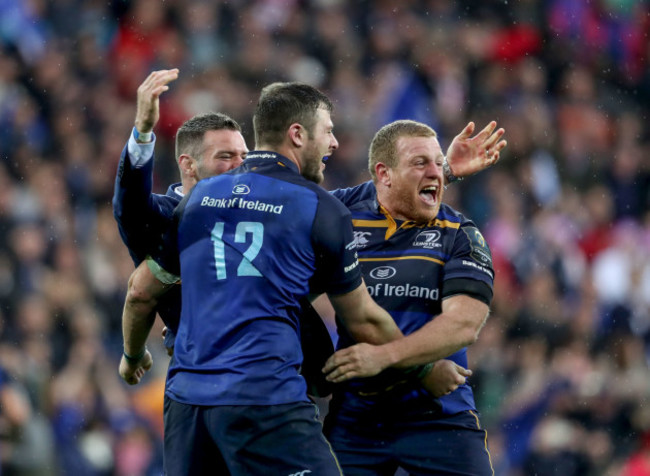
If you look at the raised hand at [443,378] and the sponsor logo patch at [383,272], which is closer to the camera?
the raised hand at [443,378]

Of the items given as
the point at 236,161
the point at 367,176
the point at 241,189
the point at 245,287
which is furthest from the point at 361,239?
the point at 367,176

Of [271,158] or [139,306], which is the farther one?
[139,306]

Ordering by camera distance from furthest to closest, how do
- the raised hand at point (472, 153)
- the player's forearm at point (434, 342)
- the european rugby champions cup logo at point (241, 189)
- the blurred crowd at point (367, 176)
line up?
the blurred crowd at point (367, 176), the raised hand at point (472, 153), the player's forearm at point (434, 342), the european rugby champions cup logo at point (241, 189)

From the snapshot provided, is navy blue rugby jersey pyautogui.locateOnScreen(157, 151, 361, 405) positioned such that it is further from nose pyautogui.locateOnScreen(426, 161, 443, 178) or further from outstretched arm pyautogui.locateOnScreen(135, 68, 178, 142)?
nose pyautogui.locateOnScreen(426, 161, 443, 178)

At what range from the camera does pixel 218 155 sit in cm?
536

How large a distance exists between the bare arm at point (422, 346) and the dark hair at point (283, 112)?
1010 mm

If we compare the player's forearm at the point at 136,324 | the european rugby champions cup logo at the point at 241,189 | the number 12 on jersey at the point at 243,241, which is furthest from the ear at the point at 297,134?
the player's forearm at the point at 136,324

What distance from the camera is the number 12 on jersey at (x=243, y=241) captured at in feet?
14.7

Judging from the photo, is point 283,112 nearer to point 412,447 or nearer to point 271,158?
point 271,158

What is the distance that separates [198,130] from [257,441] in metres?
1.78

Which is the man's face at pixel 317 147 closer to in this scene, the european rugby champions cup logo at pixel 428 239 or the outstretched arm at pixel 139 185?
the outstretched arm at pixel 139 185

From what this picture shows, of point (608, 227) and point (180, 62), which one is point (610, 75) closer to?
point (608, 227)

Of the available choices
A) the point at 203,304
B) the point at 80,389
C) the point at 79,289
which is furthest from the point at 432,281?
the point at 79,289

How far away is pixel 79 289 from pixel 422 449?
6222 millimetres
